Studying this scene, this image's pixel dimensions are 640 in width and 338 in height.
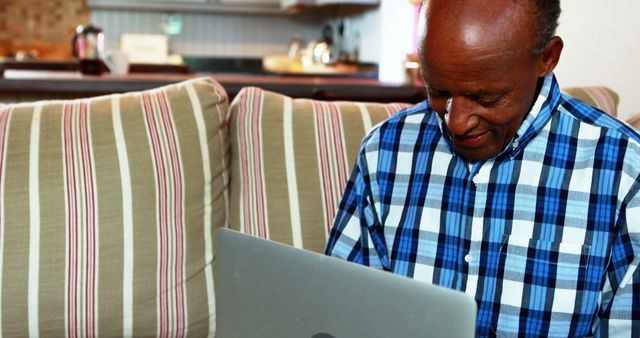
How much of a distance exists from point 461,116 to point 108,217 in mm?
846

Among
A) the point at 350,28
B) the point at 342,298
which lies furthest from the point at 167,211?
the point at 350,28

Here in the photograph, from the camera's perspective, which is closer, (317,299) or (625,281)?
(317,299)

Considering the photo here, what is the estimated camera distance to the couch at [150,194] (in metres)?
1.61

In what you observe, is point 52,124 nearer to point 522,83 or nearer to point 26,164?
point 26,164

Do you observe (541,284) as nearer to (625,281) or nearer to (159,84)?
(625,281)

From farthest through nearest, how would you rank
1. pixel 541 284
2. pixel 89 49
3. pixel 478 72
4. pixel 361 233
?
pixel 89 49
pixel 361 233
pixel 541 284
pixel 478 72

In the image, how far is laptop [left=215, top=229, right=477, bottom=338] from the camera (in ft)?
2.36

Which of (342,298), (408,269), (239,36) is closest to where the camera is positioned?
(342,298)

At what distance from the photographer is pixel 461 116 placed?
1024 millimetres

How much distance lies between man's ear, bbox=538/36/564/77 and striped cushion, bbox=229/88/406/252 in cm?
69

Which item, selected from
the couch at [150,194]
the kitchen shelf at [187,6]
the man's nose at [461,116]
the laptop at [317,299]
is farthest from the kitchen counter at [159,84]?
the kitchen shelf at [187,6]

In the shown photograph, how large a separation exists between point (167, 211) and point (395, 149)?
0.55 meters

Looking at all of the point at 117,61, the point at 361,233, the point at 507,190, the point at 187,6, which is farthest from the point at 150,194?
the point at 187,6

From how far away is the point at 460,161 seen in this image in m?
1.24
